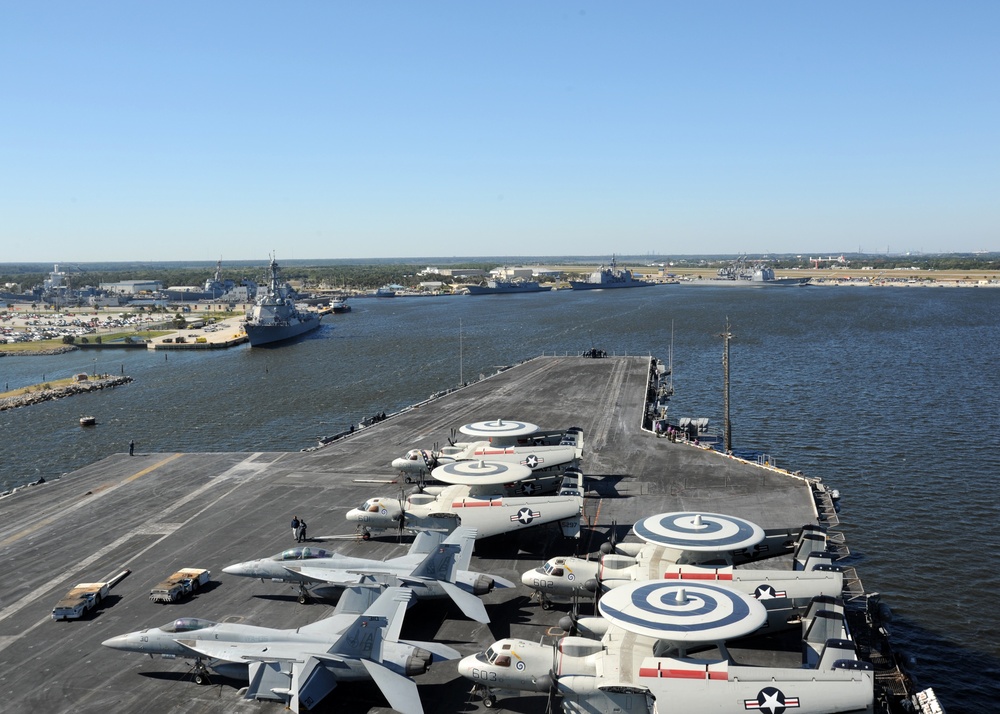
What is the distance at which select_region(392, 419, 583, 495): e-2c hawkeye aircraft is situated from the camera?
2023 inches

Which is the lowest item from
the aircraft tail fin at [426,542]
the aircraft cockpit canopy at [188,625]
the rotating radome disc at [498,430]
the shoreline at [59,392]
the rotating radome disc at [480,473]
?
the shoreline at [59,392]

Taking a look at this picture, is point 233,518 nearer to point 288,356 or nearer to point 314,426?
point 314,426

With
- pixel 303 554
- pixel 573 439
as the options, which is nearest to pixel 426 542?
pixel 303 554

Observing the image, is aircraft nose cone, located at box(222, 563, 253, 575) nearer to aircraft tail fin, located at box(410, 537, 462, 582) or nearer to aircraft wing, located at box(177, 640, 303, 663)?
aircraft wing, located at box(177, 640, 303, 663)

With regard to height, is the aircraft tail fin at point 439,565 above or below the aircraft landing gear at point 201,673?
above

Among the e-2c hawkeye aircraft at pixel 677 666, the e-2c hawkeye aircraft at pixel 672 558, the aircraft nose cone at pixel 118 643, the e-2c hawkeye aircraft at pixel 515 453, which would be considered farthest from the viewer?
the e-2c hawkeye aircraft at pixel 515 453

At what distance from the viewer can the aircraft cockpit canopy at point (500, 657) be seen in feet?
93.2

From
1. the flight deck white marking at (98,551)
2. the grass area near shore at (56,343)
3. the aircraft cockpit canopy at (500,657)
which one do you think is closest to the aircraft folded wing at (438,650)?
the aircraft cockpit canopy at (500,657)

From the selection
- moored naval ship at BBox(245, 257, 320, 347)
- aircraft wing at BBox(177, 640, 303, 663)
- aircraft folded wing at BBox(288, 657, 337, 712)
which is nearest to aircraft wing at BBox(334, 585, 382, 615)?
aircraft wing at BBox(177, 640, 303, 663)

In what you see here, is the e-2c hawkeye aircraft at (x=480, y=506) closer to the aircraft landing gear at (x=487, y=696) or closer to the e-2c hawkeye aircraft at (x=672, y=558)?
the e-2c hawkeye aircraft at (x=672, y=558)

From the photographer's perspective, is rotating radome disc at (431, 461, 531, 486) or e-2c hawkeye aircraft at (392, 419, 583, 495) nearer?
rotating radome disc at (431, 461, 531, 486)

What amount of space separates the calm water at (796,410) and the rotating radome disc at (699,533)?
11482 mm

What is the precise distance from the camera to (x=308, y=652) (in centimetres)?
2967

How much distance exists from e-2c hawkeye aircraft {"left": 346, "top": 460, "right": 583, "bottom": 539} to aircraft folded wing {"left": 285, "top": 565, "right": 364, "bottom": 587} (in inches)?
276
